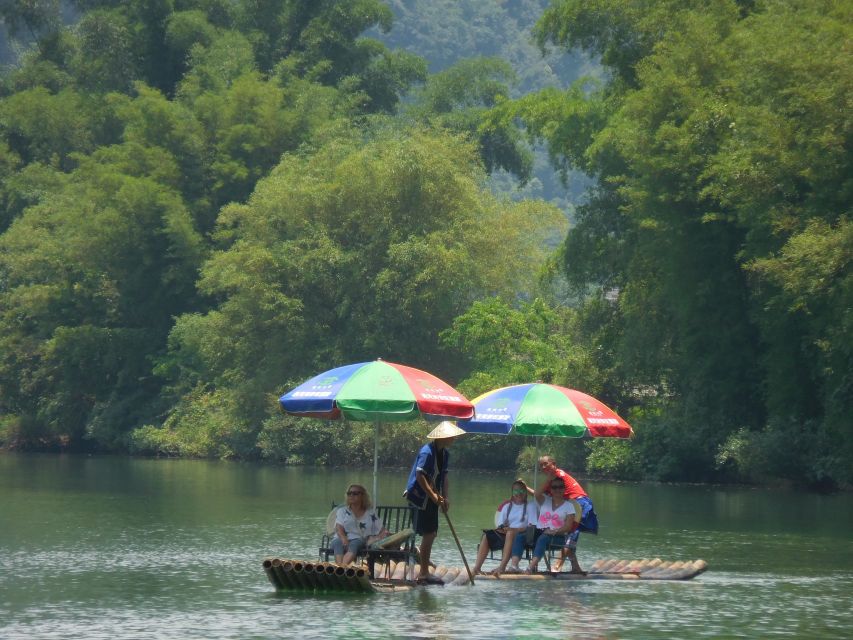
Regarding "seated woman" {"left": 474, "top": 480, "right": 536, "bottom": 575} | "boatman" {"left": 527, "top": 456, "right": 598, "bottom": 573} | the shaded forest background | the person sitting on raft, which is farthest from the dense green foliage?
"seated woman" {"left": 474, "top": 480, "right": 536, "bottom": 575}

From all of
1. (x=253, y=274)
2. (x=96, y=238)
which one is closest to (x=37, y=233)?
(x=96, y=238)

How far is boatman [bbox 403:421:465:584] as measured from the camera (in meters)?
18.0

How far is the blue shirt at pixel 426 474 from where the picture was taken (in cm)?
1808

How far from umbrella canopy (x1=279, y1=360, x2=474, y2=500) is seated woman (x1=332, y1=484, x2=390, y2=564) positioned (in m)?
0.40

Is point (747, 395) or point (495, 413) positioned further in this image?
point (747, 395)

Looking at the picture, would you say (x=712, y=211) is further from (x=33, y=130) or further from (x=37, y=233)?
(x=33, y=130)

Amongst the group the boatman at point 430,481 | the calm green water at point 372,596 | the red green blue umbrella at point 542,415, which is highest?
the red green blue umbrella at point 542,415

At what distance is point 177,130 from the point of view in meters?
64.0

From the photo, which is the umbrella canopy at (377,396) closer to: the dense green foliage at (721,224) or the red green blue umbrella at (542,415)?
the red green blue umbrella at (542,415)

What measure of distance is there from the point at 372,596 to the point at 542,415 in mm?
3270

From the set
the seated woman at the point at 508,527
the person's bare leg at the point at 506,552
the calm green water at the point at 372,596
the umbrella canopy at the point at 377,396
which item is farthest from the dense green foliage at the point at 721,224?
the umbrella canopy at the point at 377,396

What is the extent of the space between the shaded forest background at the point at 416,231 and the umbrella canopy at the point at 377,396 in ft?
54.9

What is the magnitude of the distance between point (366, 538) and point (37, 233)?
47.5 metres

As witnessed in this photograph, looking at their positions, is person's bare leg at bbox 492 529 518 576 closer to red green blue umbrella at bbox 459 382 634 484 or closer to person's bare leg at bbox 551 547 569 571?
person's bare leg at bbox 551 547 569 571
